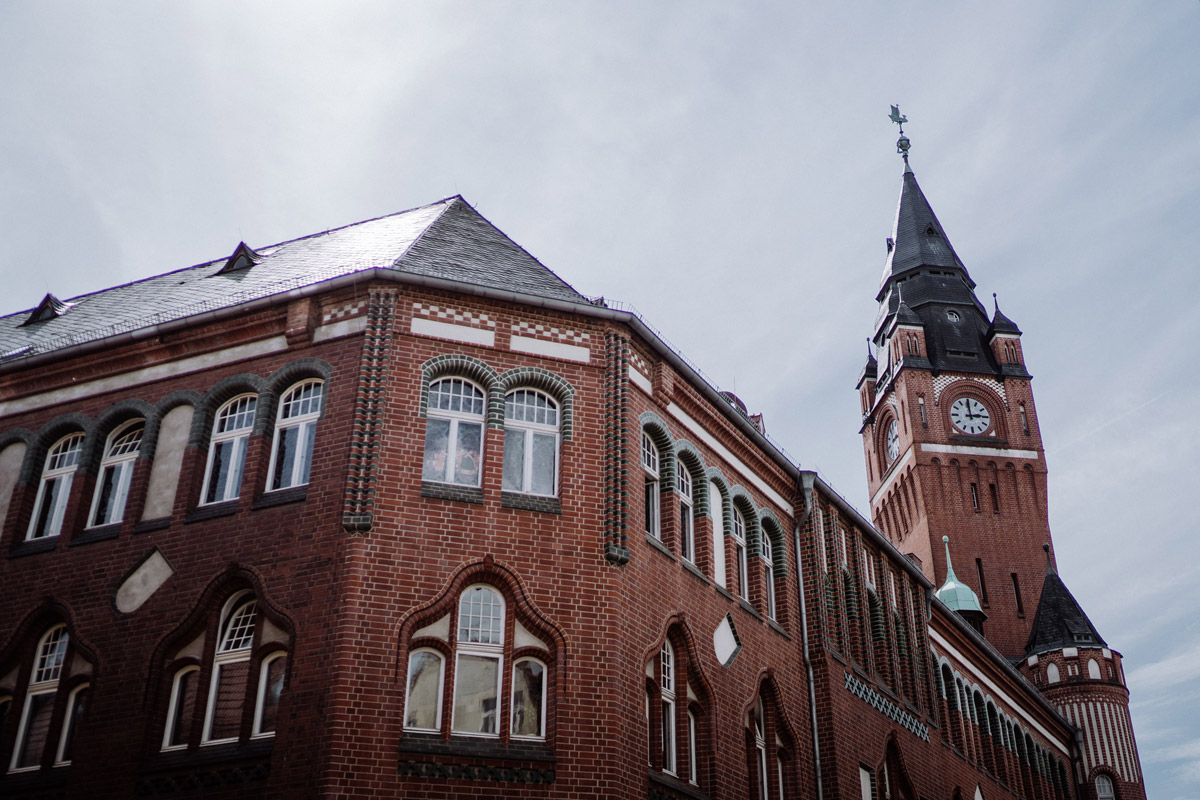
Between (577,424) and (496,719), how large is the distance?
4621 millimetres

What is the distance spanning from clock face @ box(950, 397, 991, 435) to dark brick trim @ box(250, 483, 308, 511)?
50092mm

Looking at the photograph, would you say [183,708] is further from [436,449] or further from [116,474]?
[436,449]

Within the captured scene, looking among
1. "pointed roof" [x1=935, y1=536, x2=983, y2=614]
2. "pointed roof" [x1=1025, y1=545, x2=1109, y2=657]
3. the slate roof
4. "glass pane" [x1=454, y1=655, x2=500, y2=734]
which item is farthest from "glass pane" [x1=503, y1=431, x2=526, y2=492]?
"pointed roof" [x1=935, y1=536, x2=983, y2=614]

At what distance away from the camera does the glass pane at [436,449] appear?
18.1 metres

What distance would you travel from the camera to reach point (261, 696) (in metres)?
16.8

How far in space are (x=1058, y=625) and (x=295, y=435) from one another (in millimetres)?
39532

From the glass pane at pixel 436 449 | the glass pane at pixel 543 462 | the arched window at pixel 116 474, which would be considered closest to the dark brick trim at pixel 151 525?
the arched window at pixel 116 474

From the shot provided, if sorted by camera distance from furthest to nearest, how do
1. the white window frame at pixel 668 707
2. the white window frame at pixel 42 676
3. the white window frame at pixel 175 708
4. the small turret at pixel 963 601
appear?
the small turret at pixel 963 601 < the white window frame at pixel 668 707 < the white window frame at pixel 42 676 < the white window frame at pixel 175 708

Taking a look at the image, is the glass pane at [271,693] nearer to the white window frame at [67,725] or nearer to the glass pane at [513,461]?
the white window frame at [67,725]

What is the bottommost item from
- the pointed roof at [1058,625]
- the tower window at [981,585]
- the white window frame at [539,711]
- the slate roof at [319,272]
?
the white window frame at [539,711]

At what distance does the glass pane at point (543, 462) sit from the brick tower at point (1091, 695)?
31740 mm

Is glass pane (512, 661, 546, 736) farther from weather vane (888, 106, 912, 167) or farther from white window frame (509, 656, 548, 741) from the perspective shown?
weather vane (888, 106, 912, 167)

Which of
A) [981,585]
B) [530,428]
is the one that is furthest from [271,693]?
[981,585]

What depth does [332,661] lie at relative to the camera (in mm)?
16141
